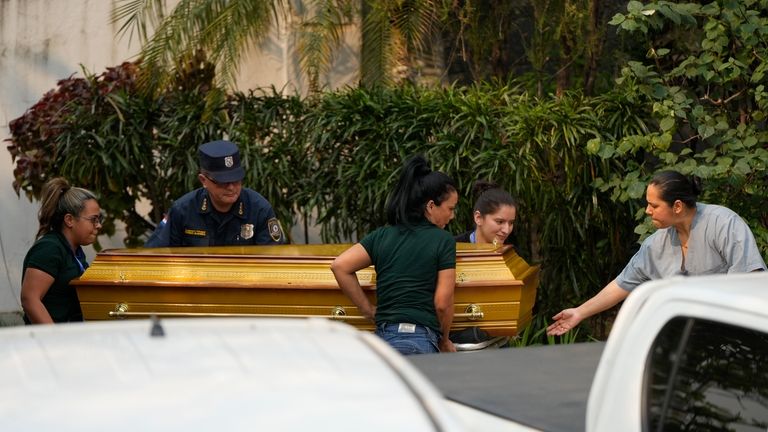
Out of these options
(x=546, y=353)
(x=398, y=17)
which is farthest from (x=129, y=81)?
(x=546, y=353)

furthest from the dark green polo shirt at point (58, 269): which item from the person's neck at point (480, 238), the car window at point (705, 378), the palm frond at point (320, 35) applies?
the car window at point (705, 378)

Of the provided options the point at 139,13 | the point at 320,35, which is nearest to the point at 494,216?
the point at 320,35

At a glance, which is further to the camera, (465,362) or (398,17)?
(398,17)

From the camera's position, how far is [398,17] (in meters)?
8.48

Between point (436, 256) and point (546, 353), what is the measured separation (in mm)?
799

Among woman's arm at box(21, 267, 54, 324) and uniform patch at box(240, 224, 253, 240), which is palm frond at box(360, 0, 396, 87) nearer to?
uniform patch at box(240, 224, 253, 240)

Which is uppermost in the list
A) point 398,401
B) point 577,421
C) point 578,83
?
point 578,83

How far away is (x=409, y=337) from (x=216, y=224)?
159 cm

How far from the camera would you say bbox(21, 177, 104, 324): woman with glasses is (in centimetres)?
564

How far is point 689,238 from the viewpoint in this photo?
5.46 metres

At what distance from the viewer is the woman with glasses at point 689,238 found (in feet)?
17.4

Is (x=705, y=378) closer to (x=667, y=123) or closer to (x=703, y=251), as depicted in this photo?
(x=703, y=251)

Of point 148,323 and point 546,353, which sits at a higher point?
point 148,323

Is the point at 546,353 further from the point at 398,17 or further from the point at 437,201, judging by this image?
the point at 398,17
